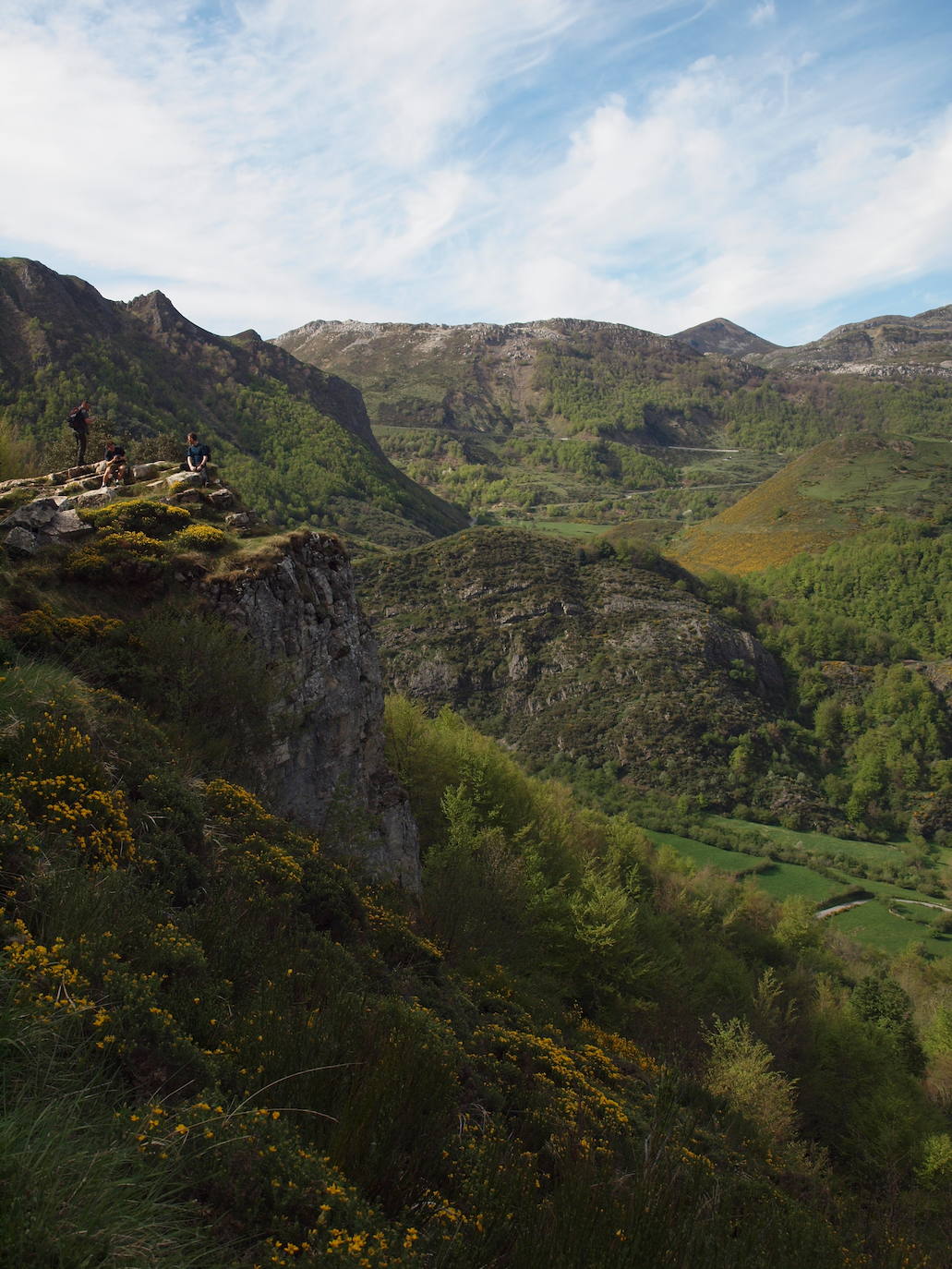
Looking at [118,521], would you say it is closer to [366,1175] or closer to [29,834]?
[29,834]

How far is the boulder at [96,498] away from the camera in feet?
61.8

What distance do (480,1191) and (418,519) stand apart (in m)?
152

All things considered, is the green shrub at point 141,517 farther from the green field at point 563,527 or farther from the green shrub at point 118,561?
the green field at point 563,527

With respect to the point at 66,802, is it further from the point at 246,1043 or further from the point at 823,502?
the point at 823,502

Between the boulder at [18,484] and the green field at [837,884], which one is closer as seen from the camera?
the boulder at [18,484]

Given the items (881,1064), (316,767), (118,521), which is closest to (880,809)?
(881,1064)

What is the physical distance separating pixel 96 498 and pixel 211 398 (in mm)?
135701

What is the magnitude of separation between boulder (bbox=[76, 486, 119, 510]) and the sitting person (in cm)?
98

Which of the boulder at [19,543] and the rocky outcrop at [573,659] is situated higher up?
the boulder at [19,543]

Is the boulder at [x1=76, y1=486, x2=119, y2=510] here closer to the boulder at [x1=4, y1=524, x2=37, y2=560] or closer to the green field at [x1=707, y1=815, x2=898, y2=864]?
the boulder at [x1=4, y1=524, x2=37, y2=560]

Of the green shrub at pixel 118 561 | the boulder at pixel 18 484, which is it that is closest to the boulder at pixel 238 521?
the green shrub at pixel 118 561

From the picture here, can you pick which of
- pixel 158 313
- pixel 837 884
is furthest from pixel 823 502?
pixel 158 313

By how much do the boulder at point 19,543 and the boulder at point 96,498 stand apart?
3.68 meters

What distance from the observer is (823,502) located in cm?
15288
